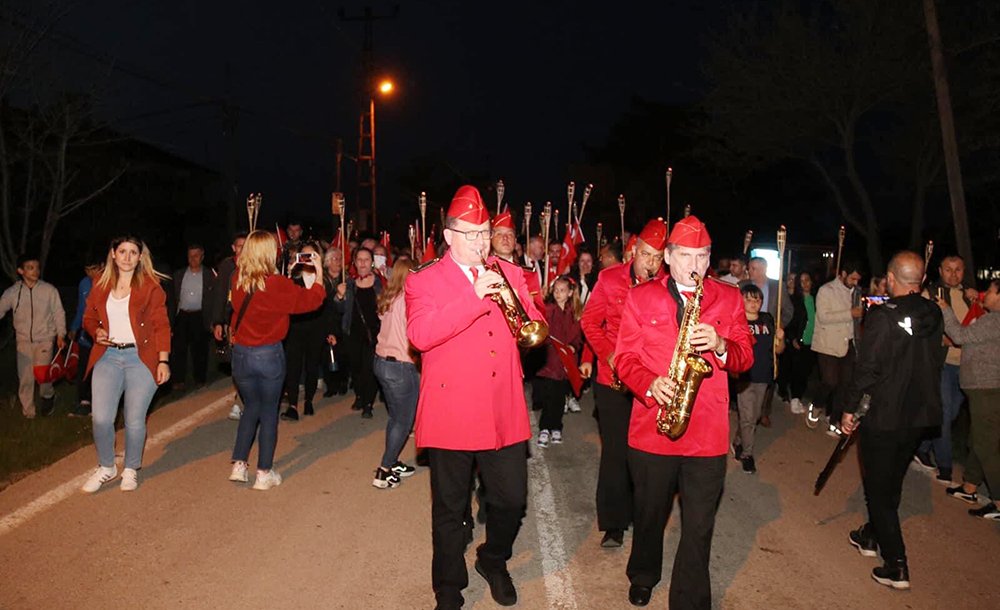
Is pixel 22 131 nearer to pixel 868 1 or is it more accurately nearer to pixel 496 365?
pixel 496 365

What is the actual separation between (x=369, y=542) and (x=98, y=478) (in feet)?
8.81

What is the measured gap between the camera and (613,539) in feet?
19.4

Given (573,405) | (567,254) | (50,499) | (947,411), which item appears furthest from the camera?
(567,254)

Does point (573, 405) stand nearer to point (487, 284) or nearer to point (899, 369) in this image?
point (899, 369)

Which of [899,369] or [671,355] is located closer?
[671,355]

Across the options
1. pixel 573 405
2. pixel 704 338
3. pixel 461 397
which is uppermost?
pixel 704 338

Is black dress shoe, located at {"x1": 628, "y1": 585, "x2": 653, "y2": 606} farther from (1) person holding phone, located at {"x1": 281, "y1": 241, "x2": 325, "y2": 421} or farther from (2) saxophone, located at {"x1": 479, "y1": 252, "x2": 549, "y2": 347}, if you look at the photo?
(1) person holding phone, located at {"x1": 281, "y1": 241, "x2": 325, "y2": 421}

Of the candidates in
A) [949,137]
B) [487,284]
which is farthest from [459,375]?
[949,137]

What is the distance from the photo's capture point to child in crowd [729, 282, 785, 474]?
27.0 ft

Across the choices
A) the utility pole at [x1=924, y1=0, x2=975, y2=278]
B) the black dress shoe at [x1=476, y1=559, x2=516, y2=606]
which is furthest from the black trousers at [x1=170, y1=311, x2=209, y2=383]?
the utility pole at [x1=924, y1=0, x2=975, y2=278]

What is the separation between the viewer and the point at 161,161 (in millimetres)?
45156

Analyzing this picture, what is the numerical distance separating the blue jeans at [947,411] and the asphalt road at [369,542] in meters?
0.27

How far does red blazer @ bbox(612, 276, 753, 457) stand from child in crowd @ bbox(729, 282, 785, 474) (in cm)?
368

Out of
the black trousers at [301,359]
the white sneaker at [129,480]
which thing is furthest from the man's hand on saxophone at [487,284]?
the black trousers at [301,359]
